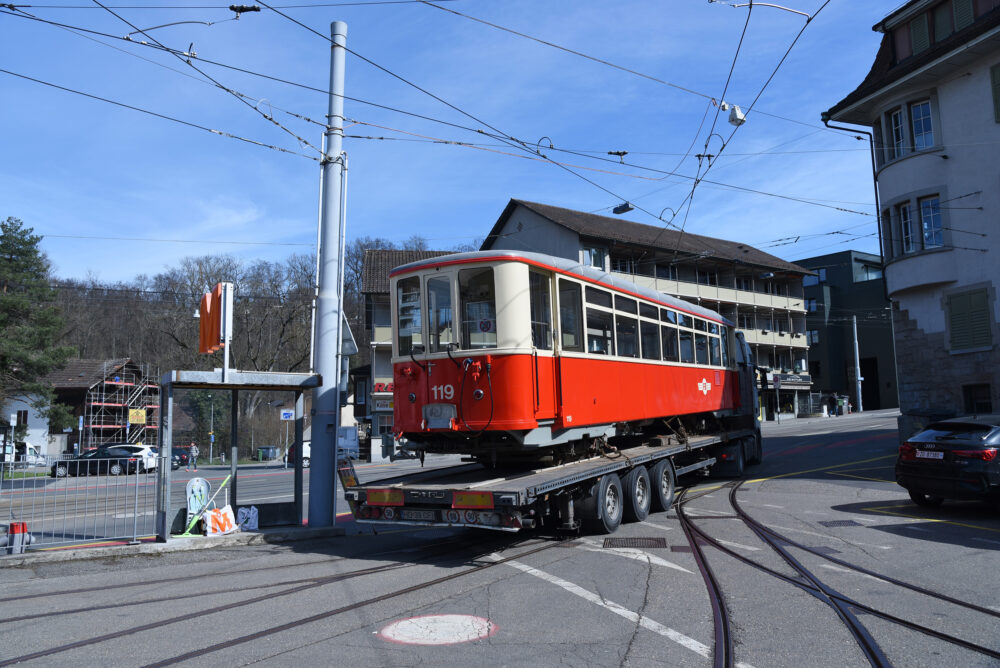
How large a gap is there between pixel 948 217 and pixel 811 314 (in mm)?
42258

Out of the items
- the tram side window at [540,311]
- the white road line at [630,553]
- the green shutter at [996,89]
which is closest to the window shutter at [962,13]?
the green shutter at [996,89]

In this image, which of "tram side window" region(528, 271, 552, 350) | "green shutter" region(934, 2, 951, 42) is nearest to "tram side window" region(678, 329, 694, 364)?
"tram side window" region(528, 271, 552, 350)

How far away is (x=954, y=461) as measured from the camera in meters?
11.0

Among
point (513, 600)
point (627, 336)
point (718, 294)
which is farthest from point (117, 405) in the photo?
point (513, 600)

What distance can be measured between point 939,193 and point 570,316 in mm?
16989

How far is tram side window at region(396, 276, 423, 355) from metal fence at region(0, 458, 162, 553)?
358cm

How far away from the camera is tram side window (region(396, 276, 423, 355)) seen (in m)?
9.68

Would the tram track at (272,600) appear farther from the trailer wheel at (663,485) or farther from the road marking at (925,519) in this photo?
the road marking at (925,519)

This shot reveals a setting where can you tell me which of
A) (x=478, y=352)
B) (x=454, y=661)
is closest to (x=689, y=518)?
(x=478, y=352)

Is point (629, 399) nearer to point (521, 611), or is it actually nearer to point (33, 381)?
point (521, 611)

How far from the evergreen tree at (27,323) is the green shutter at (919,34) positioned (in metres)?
36.8

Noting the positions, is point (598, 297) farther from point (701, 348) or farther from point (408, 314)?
point (701, 348)

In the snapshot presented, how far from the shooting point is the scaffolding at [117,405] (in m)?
49.7

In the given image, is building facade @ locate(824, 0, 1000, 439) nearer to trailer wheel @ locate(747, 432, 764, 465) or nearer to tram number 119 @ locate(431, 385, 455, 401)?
trailer wheel @ locate(747, 432, 764, 465)
